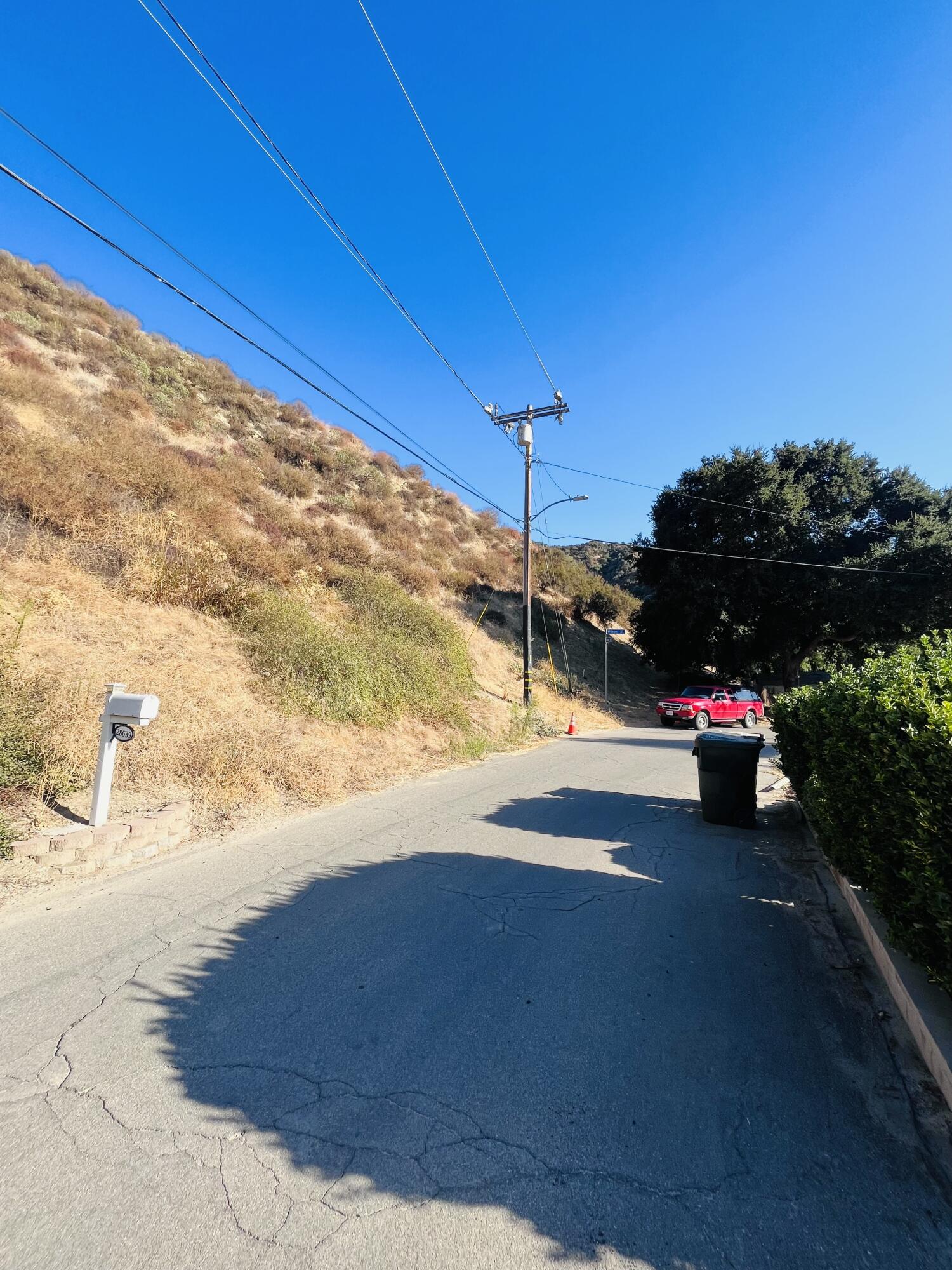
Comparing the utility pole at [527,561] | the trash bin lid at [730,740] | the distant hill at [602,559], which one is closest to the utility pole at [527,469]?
the utility pole at [527,561]

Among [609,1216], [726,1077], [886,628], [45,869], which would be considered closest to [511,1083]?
[609,1216]

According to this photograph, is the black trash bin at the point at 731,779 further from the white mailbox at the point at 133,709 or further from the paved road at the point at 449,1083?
the white mailbox at the point at 133,709

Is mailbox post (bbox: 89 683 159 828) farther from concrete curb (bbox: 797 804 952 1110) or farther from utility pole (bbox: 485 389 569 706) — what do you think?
utility pole (bbox: 485 389 569 706)

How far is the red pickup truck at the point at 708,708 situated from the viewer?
22.5m

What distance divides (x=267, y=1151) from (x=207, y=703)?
6.62 meters

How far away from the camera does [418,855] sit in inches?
231

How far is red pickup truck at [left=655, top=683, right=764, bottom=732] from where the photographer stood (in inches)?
885

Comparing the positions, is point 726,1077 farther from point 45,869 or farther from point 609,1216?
point 45,869

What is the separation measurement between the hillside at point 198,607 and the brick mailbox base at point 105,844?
0.41 metres

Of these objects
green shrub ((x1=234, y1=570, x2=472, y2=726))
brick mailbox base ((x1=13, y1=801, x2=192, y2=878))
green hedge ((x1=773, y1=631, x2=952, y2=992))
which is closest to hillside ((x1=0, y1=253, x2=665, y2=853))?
green shrub ((x1=234, y1=570, x2=472, y2=726))

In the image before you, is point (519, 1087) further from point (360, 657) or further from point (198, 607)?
point (198, 607)

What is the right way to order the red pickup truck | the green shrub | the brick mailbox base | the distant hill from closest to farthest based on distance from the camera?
the brick mailbox base
the green shrub
the red pickup truck
the distant hill

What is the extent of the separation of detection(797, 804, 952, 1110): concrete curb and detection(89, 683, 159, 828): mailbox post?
5.65 meters

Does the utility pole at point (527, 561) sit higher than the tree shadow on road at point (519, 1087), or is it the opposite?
the utility pole at point (527, 561)
